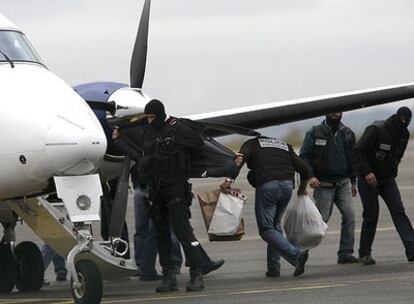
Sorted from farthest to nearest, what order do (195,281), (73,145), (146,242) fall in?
(146,242) < (195,281) < (73,145)

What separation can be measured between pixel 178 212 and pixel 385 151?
347 cm

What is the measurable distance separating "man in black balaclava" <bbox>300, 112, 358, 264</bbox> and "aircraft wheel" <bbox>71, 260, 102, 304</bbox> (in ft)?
15.7

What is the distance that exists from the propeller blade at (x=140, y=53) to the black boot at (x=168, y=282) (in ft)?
10.9

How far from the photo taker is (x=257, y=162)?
54.5ft

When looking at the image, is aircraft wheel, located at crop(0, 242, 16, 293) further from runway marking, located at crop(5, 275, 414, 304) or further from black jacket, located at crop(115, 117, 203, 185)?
black jacket, located at crop(115, 117, 203, 185)

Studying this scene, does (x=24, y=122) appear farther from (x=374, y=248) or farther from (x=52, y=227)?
(x=374, y=248)

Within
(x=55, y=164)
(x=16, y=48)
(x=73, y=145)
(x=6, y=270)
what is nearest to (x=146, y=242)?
(x=6, y=270)

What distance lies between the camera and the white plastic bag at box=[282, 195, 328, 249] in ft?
55.7

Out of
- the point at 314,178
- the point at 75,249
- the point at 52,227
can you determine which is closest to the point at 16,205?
the point at 52,227

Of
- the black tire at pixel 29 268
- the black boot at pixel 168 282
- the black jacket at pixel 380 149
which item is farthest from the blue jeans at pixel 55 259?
the black jacket at pixel 380 149

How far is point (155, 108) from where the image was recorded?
50.1 ft

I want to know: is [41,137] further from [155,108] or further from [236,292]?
[236,292]

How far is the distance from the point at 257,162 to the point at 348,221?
7.46 ft

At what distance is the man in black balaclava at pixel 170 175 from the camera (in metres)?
15.2
